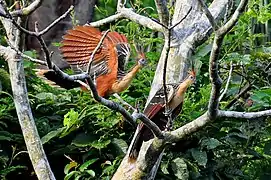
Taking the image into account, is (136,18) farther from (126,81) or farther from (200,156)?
(200,156)

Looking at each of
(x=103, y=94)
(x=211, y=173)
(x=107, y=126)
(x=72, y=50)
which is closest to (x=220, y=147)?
(x=211, y=173)

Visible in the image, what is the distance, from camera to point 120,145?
210cm

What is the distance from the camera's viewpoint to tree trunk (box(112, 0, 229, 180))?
1.78m

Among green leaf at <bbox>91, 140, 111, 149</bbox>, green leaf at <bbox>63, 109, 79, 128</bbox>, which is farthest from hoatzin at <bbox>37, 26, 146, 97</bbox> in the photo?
green leaf at <bbox>91, 140, 111, 149</bbox>

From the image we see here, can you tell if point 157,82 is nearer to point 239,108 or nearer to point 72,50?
point 72,50

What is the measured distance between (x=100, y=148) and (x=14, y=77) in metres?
0.45

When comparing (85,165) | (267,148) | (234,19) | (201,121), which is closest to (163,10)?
(201,121)

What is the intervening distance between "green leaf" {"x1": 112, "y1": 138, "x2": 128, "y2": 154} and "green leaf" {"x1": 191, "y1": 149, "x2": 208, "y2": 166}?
244 mm

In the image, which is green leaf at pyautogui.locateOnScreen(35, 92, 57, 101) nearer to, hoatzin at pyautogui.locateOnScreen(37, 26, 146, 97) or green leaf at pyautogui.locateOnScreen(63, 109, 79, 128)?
green leaf at pyautogui.locateOnScreen(63, 109, 79, 128)

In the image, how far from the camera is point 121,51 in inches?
67.3

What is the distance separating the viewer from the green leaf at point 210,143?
2025 millimetres

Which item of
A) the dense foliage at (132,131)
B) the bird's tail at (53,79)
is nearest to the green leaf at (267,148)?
the dense foliage at (132,131)

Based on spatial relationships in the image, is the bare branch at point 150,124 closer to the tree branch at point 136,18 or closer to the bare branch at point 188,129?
the bare branch at point 188,129

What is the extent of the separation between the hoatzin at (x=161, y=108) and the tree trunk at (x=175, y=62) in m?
0.03
